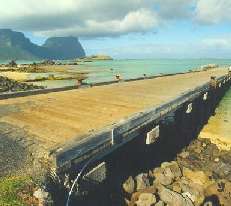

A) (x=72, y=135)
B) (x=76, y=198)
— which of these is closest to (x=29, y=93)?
(x=72, y=135)

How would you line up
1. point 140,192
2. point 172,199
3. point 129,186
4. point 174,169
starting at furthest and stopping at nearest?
point 174,169 < point 129,186 < point 140,192 < point 172,199

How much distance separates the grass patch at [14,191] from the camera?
5.38m

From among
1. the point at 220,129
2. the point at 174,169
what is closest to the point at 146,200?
the point at 174,169

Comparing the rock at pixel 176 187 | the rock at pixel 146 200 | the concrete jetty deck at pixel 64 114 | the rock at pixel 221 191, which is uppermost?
the concrete jetty deck at pixel 64 114

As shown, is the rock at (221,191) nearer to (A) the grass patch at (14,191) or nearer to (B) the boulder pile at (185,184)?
(B) the boulder pile at (185,184)

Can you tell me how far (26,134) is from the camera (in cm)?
766

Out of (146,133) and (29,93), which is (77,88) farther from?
(146,133)

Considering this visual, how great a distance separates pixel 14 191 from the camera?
5508 mm

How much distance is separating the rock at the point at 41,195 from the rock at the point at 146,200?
131 inches

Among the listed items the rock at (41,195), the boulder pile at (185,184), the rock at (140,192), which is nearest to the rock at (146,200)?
the boulder pile at (185,184)

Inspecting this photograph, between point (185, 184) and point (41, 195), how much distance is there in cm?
577

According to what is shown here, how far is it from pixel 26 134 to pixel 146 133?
4252 millimetres

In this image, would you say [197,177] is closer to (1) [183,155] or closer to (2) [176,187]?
(2) [176,187]

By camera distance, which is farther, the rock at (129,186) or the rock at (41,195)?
the rock at (129,186)
